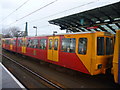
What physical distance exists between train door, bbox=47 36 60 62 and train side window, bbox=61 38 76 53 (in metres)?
0.61

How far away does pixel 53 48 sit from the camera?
7.93 meters

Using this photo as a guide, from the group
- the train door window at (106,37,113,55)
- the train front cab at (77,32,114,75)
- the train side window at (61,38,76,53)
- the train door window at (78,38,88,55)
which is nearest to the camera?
the train front cab at (77,32,114,75)

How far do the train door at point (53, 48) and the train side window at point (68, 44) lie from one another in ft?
1.99

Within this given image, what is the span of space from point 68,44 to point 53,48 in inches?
63.1

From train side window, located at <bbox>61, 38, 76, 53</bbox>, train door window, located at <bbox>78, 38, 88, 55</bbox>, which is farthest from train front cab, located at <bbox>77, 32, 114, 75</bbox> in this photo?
train side window, located at <bbox>61, 38, 76, 53</bbox>

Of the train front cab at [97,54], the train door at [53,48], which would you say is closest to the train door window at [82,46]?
the train front cab at [97,54]

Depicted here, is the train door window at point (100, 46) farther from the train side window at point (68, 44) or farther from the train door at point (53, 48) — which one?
the train door at point (53, 48)

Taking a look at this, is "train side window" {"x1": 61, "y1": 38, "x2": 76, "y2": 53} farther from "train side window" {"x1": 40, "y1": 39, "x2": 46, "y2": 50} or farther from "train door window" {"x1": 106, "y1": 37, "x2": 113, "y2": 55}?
"train side window" {"x1": 40, "y1": 39, "x2": 46, "y2": 50}

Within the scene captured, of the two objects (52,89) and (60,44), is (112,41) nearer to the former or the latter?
(60,44)

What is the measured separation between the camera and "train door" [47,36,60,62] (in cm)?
757

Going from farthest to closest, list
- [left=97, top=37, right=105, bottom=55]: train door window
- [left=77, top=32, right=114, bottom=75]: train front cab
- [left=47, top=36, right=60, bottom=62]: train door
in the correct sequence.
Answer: [left=47, top=36, right=60, bottom=62]: train door
[left=97, top=37, right=105, bottom=55]: train door window
[left=77, top=32, right=114, bottom=75]: train front cab

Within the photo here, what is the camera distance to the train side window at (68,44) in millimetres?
6391

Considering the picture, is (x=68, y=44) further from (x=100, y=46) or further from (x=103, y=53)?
(x=103, y=53)

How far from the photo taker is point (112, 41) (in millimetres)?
6273
